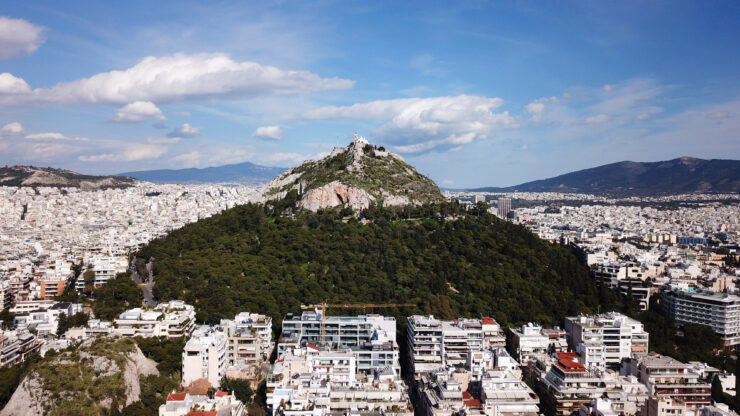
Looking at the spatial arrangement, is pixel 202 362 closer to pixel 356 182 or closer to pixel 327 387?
pixel 327 387

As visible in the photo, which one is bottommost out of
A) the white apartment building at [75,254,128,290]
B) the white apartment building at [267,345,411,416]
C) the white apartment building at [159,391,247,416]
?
the white apartment building at [159,391,247,416]

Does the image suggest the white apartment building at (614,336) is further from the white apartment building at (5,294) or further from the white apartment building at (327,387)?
the white apartment building at (5,294)

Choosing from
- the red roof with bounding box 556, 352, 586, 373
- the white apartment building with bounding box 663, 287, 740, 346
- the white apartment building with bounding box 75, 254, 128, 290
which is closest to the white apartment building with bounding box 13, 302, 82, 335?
the white apartment building with bounding box 75, 254, 128, 290

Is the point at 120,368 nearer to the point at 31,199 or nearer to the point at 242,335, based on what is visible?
the point at 242,335

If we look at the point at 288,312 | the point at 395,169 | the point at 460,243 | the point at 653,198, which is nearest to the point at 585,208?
the point at 653,198

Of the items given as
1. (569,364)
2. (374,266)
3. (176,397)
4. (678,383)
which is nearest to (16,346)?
A: (176,397)

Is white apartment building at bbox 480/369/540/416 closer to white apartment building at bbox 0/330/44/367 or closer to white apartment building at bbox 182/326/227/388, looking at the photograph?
white apartment building at bbox 182/326/227/388
